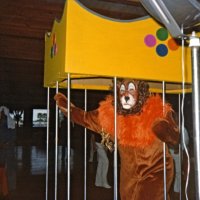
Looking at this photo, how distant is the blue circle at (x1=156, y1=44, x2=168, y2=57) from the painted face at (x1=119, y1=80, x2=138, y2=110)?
0.85 ft

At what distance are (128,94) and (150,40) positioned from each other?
352 mm

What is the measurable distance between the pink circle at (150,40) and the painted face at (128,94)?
0.91 feet

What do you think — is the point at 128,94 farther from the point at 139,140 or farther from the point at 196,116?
the point at 196,116

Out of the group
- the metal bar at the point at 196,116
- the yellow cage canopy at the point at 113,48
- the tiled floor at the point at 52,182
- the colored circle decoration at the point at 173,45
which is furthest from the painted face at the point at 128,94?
the metal bar at the point at 196,116

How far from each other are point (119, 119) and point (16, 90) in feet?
24.0

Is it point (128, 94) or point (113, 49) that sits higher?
point (113, 49)

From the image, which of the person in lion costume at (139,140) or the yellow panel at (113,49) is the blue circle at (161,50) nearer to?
the yellow panel at (113,49)

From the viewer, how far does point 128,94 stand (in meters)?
2.03

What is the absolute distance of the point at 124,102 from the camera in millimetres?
2010

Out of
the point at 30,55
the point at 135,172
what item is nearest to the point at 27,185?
the point at 30,55

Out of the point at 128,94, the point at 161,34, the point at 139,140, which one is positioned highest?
the point at 161,34

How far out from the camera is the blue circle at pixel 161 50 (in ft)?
6.22

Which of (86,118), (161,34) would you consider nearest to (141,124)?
(86,118)

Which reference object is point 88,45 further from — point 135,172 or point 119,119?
point 135,172
